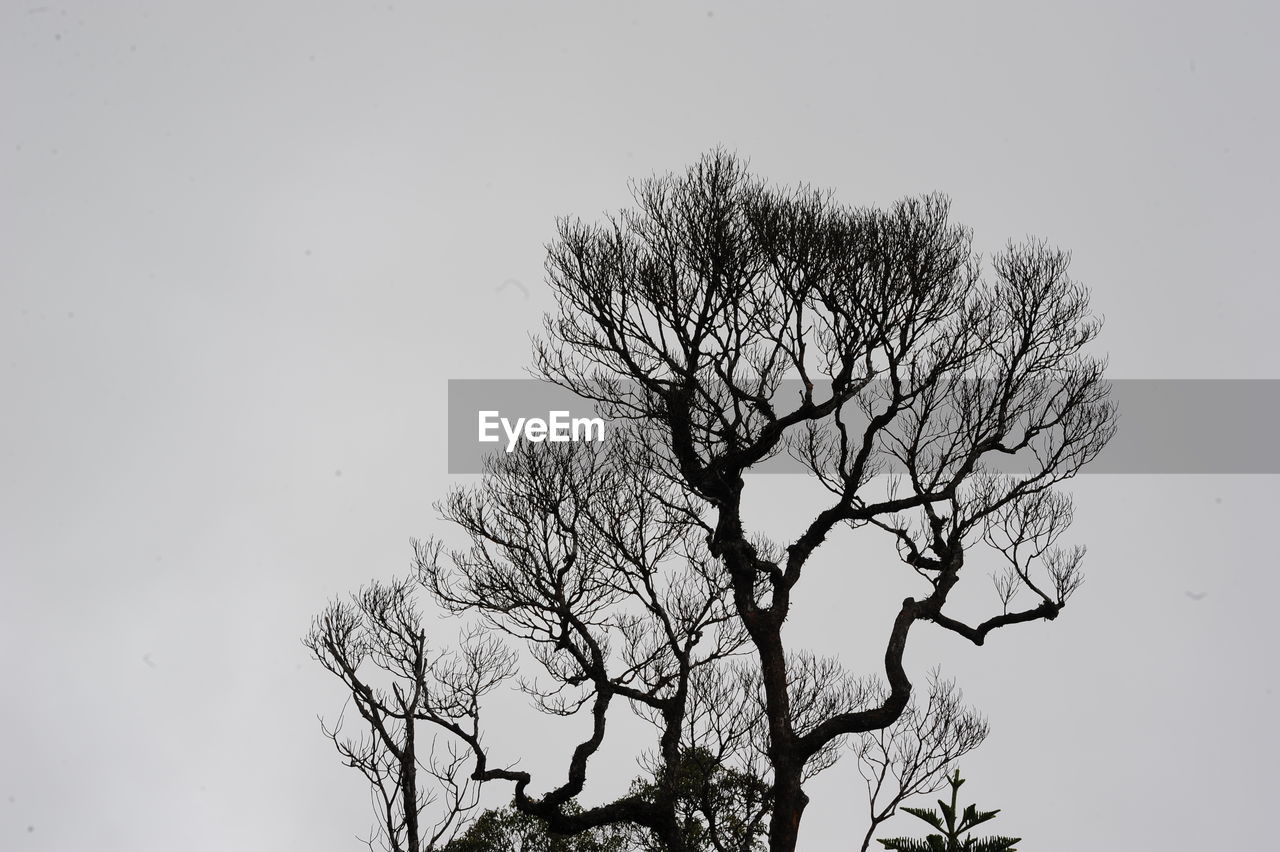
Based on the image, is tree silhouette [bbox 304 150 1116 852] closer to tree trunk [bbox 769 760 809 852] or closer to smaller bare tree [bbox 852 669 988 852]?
tree trunk [bbox 769 760 809 852]

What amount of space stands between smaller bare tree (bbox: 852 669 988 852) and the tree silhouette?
3213 millimetres

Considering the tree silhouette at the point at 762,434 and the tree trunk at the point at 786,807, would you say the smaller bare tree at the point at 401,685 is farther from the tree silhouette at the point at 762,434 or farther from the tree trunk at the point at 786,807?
the tree trunk at the point at 786,807

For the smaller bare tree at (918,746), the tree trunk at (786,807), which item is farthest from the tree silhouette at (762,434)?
the smaller bare tree at (918,746)

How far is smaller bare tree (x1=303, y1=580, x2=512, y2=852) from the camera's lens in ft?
38.9

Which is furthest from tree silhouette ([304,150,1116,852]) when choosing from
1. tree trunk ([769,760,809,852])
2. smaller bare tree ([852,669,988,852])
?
smaller bare tree ([852,669,988,852])

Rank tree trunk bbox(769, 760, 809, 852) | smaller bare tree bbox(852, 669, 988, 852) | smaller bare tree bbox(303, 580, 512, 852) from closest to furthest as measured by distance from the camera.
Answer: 1. tree trunk bbox(769, 760, 809, 852)
2. smaller bare tree bbox(303, 580, 512, 852)
3. smaller bare tree bbox(852, 669, 988, 852)

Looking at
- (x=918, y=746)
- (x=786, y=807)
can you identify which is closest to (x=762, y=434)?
(x=786, y=807)

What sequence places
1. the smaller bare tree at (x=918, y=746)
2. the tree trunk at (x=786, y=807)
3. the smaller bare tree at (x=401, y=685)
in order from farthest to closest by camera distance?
the smaller bare tree at (x=918, y=746)
the smaller bare tree at (x=401, y=685)
the tree trunk at (x=786, y=807)

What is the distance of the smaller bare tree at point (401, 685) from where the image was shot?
11.9 metres

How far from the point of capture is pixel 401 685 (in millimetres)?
12812

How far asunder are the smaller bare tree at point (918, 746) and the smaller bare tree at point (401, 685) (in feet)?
18.4

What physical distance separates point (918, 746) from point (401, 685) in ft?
23.9

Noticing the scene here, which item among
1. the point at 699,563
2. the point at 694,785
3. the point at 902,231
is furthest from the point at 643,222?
the point at 694,785

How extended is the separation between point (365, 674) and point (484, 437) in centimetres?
362
